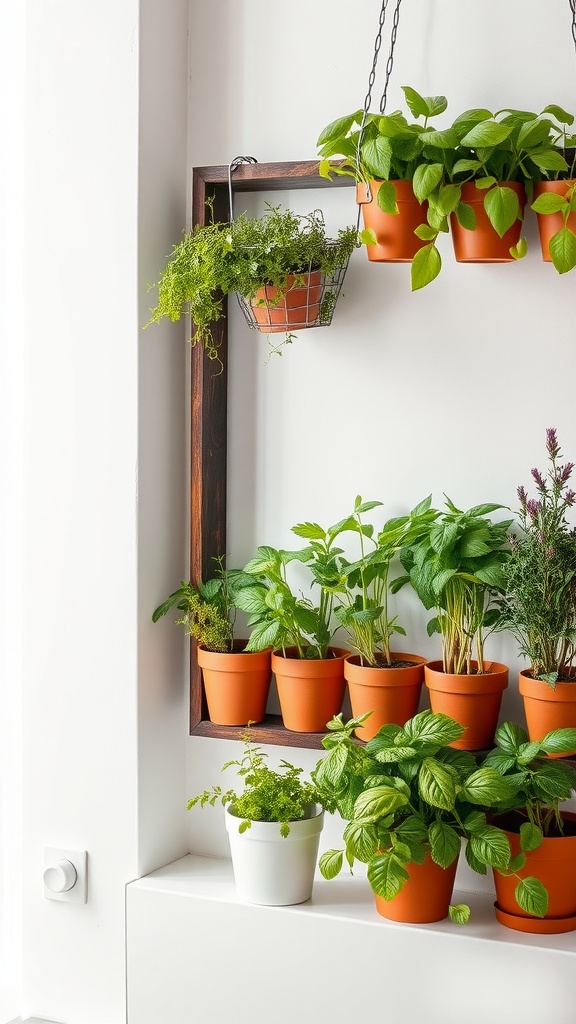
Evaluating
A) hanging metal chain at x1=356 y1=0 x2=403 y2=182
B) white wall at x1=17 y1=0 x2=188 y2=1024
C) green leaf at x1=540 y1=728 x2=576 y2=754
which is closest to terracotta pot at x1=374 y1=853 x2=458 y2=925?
green leaf at x1=540 y1=728 x2=576 y2=754

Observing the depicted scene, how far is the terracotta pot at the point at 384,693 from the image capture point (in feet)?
5.78

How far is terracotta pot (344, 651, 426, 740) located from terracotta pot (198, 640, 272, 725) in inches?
7.5

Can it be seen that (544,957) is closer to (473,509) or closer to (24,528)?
(473,509)

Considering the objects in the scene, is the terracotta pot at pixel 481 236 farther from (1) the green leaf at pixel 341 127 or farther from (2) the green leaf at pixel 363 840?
(2) the green leaf at pixel 363 840

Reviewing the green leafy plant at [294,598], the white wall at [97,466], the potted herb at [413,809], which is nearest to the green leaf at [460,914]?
the potted herb at [413,809]

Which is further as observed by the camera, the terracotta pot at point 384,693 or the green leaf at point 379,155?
the terracotta pot at point 384,693

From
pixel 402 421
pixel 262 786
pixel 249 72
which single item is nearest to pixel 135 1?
pixel 249 72

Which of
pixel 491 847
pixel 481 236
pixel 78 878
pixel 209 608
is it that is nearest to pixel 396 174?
pixel 481 236

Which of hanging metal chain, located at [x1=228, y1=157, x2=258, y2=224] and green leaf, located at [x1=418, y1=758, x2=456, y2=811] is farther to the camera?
hanging metal chain, located at [x1=228, y1=157, x2=258, y2=224]

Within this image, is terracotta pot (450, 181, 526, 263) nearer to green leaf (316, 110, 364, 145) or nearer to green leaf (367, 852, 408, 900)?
green leaf (316, 110, 364, 145)

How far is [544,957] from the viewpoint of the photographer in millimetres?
1574

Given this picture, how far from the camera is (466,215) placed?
64.8 inches

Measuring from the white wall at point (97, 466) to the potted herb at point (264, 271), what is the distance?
106 mm

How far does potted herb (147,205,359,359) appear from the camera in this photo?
5.80 feet
